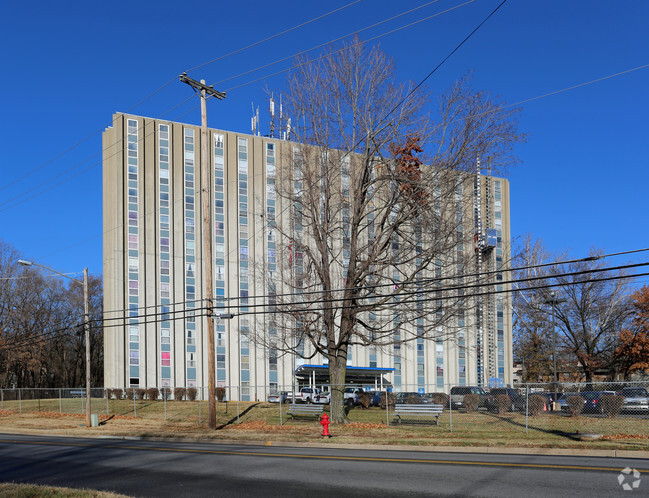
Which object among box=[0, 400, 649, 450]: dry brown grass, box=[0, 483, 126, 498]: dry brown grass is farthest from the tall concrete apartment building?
box=[0, 483, 126, 498]: dry brown grass

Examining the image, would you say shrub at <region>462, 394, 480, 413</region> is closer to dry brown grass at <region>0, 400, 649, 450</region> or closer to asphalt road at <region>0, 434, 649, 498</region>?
dry brown grass at <region>0, 400, 649, 450</region>

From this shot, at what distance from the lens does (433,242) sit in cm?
2630

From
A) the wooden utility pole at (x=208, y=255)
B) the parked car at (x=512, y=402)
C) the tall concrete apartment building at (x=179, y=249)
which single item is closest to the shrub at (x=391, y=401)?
the parked car at (x=512, y=402)

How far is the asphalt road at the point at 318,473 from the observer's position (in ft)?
36.4

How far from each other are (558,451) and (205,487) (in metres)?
10.5

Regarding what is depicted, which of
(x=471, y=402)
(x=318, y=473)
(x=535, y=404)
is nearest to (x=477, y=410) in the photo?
(x=471, y=402)

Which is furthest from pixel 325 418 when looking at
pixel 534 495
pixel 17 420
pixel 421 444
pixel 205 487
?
pixel 17 420

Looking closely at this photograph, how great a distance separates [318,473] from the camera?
13.3 metres

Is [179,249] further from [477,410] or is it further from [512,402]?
[512,402]

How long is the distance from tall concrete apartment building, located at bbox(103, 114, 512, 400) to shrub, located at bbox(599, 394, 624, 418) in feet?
89.8

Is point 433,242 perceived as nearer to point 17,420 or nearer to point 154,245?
point 17,420

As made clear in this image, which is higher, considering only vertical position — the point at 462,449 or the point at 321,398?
the point at 462,449

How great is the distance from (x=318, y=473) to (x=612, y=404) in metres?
18.2

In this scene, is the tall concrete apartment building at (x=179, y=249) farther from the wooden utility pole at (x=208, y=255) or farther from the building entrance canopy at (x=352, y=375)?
the wooden utility pole at (x=208, y=255)
